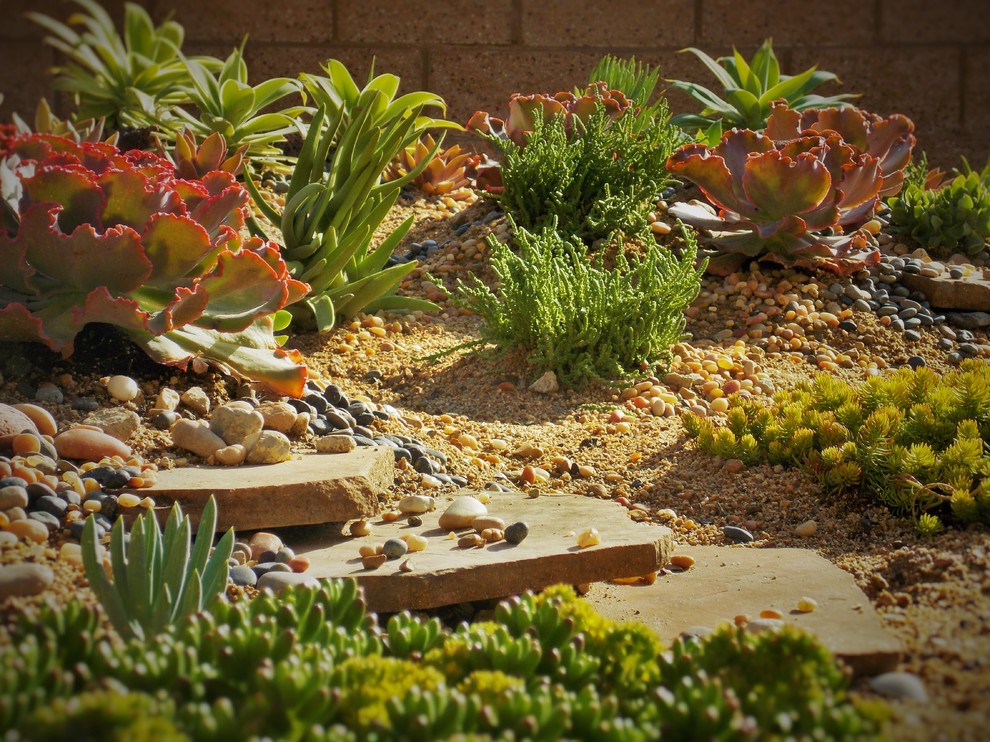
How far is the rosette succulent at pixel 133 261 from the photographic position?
110 inches

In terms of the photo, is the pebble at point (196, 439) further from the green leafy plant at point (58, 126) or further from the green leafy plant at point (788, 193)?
the green leafy plant at point (788, 193)

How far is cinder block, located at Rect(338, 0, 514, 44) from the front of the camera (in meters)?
7.04

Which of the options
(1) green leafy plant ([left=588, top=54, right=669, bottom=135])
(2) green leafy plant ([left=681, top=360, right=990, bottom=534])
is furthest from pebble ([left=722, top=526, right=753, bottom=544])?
(1) green leafy plant ([left=588, top=54, right=669, bottom=135])

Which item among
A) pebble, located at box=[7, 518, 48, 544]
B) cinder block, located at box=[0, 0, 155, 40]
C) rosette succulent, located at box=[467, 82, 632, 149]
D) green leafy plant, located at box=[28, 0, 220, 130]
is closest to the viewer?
pebble, located at box=[7, 518, 48, 544]

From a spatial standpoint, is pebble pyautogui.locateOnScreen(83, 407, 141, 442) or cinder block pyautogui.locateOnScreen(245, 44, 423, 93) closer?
pebble pyautogui.locateOnScreen(83, 407, 141, 442)

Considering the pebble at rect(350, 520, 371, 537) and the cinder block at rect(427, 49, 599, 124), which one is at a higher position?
the cinder block at rect(427, 49, 599, 124)

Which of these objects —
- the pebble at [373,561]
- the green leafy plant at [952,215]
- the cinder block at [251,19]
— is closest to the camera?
the pebble at [373,561]

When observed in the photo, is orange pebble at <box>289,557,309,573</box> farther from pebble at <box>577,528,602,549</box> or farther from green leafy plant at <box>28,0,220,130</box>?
green leafy plant at <box>28,0,220,130</box>

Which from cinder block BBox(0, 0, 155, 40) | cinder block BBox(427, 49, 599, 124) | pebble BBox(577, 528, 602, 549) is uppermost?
cinder block BBox(0, 0, 155, 40)

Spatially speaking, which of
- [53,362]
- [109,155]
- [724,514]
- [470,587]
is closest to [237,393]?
[53,362]

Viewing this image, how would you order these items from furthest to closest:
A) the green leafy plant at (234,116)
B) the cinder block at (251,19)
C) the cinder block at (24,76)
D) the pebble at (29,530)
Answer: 1. the cinder block at (251,19)
2. the cinder block at (24,76)
3. the green leafy plant at (234,116)
4. the pebble at (29,530)

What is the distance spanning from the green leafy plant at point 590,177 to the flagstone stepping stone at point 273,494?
226 cm

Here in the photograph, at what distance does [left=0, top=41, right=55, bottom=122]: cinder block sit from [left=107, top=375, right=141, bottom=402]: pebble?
458 centimetres

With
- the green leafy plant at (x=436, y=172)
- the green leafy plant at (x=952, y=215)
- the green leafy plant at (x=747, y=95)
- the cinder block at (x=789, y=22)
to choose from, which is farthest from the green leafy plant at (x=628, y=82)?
the cinder block at (x=789, y=22)
